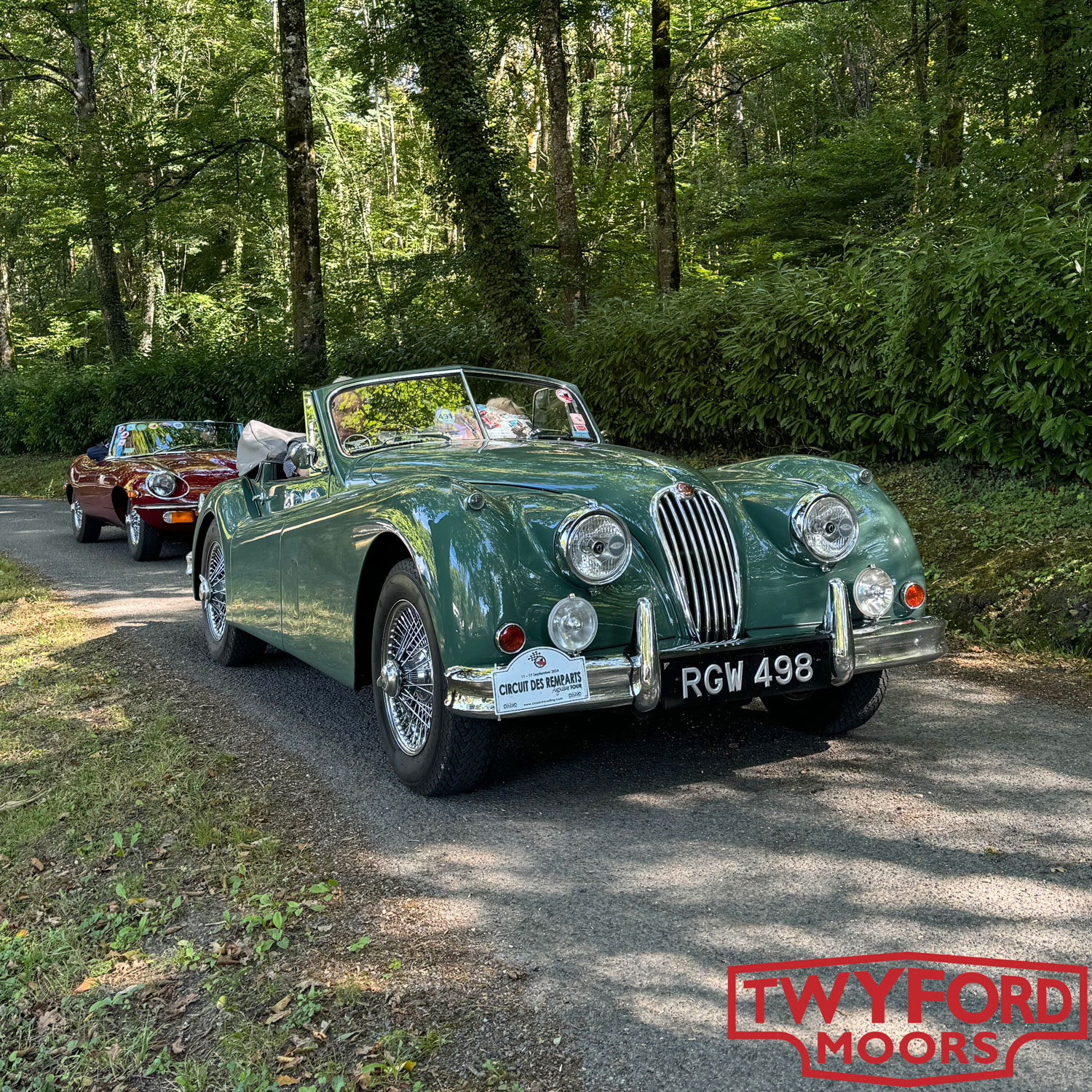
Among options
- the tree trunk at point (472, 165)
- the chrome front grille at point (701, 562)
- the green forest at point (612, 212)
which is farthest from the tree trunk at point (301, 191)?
the chrome front grille at point (701, 562)

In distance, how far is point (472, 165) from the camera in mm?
13688

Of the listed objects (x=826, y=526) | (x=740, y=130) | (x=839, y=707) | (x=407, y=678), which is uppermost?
(x=740, y=130)

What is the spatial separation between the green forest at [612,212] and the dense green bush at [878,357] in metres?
0.03

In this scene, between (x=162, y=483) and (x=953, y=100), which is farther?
(x=953, y=100)

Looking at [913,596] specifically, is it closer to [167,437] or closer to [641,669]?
[641,669]

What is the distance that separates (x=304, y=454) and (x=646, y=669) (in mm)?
2617

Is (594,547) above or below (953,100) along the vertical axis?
below

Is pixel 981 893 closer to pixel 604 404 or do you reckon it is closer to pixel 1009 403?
pixel 1009 403

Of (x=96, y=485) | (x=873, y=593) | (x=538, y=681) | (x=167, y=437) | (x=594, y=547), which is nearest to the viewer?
(x=538, y=681)

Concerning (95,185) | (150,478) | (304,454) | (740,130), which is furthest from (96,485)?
(740,130)

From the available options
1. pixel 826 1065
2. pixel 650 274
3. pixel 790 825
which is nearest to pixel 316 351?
pixel 650 274

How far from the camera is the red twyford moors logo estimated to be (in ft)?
7.21

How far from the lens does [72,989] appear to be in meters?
2.78

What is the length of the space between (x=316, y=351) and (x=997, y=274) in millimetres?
12314
